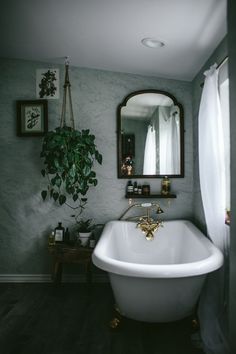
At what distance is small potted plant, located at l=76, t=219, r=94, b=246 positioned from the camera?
8.98 feet

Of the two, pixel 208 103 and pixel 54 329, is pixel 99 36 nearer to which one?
pixel 208 103

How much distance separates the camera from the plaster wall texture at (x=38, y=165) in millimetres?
2986

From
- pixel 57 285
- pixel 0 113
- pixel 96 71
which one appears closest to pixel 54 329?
pixel 57 285

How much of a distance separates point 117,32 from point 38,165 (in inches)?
61.7

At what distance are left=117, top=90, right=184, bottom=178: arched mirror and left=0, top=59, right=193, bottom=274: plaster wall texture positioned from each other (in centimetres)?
9

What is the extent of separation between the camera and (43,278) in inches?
117

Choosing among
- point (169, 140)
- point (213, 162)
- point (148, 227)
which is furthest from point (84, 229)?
point (213, 162)

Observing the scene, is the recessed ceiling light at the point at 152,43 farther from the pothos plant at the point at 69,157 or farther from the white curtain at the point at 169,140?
the pothos plant at the point at 69,157

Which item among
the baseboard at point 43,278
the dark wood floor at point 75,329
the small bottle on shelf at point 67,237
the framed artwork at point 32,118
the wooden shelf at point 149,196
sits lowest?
the dark wood floor at point 75,329

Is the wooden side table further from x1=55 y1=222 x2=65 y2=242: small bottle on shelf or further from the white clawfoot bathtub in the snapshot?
the white clawfoot bathtub

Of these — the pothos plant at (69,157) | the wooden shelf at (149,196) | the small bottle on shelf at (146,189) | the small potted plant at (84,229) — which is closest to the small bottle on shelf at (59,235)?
the small potted plant at (84,229)

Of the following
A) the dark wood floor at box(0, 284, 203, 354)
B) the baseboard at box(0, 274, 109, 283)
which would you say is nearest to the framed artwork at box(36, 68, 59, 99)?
the baseboard at box(0, 274, 109, 283)

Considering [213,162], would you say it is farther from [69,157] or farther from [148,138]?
[69,157]

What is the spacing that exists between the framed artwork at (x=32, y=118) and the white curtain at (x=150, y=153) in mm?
1087
